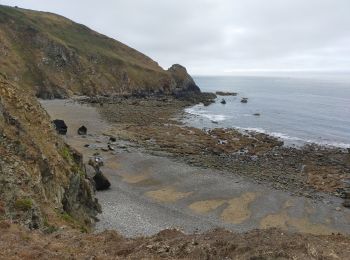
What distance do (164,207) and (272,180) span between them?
18.1m

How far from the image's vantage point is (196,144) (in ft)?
222

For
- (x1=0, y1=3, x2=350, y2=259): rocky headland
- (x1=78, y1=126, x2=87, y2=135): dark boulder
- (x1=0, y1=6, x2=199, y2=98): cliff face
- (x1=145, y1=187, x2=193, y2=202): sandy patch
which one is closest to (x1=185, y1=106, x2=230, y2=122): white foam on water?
(x1=0, y1=3, x2=350, y2=259): rocky headland

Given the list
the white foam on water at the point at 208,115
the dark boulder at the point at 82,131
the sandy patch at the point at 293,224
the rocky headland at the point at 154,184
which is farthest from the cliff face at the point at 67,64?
the sandy patch at the point at 293,224

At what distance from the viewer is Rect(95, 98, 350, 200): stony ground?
51.2 meters

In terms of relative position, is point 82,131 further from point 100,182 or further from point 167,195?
point 167,195

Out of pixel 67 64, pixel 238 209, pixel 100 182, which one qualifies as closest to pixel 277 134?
pixel 238 209

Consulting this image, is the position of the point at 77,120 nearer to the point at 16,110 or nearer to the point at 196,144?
the point at 196,144

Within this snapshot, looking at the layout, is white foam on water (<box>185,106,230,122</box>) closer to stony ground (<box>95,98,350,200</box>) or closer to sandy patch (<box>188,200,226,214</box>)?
stony ground (<box>95,98,350,200</box>)

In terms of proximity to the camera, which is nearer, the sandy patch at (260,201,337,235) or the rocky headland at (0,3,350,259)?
the rocky headland at (0,3,350,259)

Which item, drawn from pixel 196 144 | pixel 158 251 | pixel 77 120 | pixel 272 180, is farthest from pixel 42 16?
pixel 158 251

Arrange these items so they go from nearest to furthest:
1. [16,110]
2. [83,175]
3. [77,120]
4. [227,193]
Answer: [16,110]
[83,175]
[227,193]
[77,120]

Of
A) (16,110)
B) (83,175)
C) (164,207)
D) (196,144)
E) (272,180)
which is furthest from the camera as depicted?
(196,144)

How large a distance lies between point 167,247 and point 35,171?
1250 cm

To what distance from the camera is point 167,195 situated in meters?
42.7
